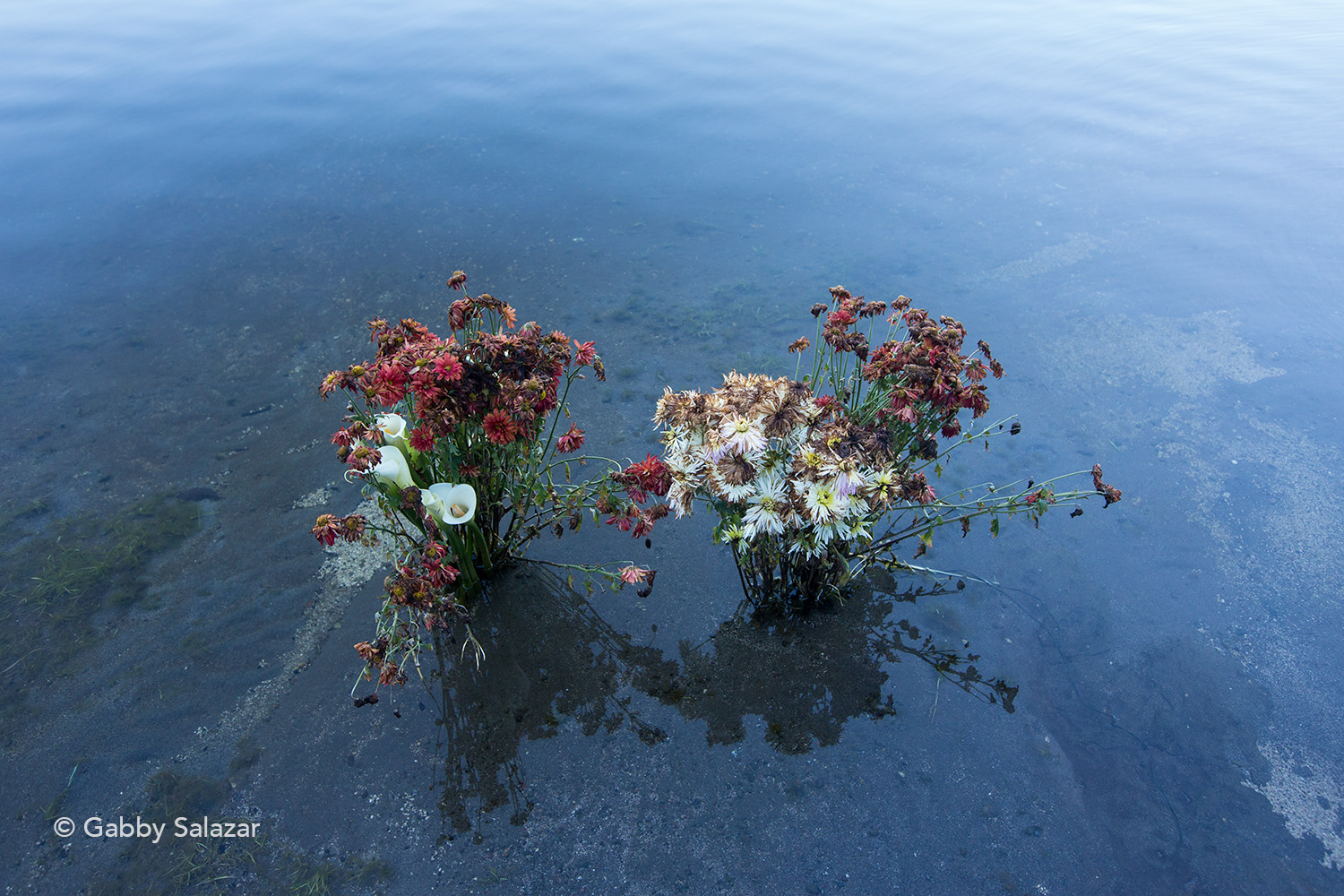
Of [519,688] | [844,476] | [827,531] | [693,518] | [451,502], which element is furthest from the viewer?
[693,518]

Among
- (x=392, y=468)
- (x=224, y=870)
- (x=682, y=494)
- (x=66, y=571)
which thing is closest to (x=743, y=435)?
(x=682, y=494)

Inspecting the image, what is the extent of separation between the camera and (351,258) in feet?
16.1

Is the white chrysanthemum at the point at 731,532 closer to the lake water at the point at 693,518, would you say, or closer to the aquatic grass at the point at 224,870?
the lake water at the point at 693,518

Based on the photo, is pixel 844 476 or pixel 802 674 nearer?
pixel 844 476

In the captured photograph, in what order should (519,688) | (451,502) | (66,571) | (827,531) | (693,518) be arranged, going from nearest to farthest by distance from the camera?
(827,531) < (451,502) < (519,688) < (66,571) < (693,518)

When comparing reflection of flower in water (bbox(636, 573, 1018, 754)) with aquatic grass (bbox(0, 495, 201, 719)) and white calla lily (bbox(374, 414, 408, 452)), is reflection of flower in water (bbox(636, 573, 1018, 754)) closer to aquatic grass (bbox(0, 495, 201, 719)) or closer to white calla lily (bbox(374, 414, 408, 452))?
white calla lily (bbox(374, 414, 408, 452))

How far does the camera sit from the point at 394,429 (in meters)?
2.39

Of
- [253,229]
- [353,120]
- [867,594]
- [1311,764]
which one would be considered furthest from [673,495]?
[353,120]

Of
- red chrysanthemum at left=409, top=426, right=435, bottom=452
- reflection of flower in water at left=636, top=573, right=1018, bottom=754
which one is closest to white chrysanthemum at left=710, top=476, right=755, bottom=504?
reflection of flower in water at left=636, top=573, right=1018, bottom=754

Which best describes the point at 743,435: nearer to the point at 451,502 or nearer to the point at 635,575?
the point at 635,575

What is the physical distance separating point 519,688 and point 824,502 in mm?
1248

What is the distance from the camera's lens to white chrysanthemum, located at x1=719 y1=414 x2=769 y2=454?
2.16m

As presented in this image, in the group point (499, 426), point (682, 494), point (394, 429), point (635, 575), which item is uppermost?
point (499, 426)

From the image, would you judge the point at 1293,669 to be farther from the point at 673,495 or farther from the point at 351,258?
the point at 351,258
